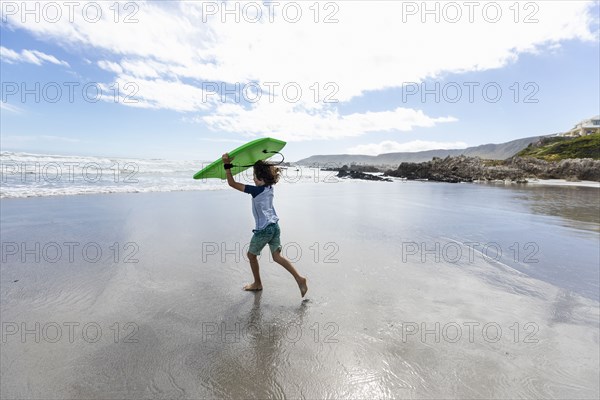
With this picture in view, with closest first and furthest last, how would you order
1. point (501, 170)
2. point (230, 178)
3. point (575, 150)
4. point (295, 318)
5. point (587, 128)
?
point (295, 318) → point (230, 178) → point (501, 170) → point (575, 150) → point (587, 128)

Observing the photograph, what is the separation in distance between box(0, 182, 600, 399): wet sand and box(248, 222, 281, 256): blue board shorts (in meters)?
0.67

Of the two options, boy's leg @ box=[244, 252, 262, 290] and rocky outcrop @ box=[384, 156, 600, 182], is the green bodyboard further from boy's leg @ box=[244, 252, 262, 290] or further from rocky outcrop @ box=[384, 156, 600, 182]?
rocky outcrop @ box=[384, 156, 600, 182]

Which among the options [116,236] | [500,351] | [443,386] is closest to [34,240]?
[116,236]

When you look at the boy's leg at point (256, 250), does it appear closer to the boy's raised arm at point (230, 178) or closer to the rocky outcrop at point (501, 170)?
the boy's raised arm at point (230, 178)

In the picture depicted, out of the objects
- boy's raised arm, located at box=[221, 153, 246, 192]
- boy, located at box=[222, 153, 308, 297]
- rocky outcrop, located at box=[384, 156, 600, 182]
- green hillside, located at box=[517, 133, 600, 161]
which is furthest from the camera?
green hillside, located at box=[517, 133, 600, 161]

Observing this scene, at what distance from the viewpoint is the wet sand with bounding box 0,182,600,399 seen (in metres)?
2.80

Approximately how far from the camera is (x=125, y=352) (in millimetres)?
3156

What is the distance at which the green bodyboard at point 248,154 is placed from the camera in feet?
14.5

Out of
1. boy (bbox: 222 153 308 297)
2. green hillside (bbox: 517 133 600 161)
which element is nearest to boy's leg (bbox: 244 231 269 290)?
boy (bbox: 222 153 308 297)

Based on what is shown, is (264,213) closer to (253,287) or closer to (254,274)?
(254,274)

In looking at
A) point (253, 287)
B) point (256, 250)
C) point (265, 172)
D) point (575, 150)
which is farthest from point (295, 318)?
point (575, 150)

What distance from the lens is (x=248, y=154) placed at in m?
4.64

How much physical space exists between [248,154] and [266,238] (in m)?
1.25

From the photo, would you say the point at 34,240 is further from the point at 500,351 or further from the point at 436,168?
the point at 436,168
